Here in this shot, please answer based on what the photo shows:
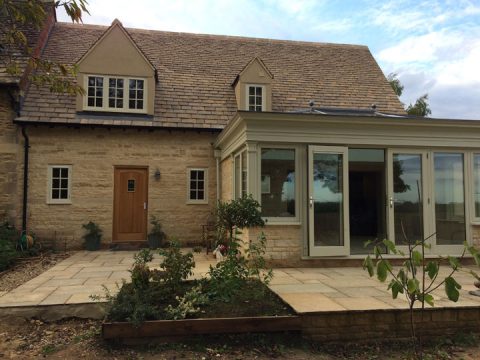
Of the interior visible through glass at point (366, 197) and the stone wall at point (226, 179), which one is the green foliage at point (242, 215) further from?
the stone wall at point (226, 179)

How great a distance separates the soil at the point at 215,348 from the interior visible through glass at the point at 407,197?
3.68m

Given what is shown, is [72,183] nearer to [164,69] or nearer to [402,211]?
[164,69]

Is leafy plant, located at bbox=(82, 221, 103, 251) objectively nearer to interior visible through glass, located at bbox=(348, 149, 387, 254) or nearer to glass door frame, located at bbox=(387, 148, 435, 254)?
interior visible through glass, located at bbox=(348, 149, 387, 254)

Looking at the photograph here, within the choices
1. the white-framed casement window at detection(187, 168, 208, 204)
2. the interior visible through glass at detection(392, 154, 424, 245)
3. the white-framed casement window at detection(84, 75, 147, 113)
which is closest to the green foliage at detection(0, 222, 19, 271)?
the white-framed casement window at detection(84, 75, 147, 113)

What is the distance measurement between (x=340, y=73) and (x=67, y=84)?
12897 millimetres

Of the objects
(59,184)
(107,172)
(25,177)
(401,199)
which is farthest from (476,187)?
(25,177)

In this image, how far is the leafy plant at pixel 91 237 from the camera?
36.8 ft

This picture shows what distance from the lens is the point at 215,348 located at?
14.2 feet

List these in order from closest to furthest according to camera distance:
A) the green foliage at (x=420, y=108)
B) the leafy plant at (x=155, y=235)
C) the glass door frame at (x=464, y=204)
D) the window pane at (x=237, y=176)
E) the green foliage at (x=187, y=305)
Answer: the green foliage at (x=187, y=305)
the glass door frame at (x=464, y=204)
the window pane at (x=237, y=176)
the leafy plant at (x=155, y=235)
the green foliage at (x=420, y=108)

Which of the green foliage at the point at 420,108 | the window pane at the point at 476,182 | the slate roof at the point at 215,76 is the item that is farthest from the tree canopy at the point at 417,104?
the window pane at the point at 476,182

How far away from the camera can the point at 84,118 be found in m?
11.5

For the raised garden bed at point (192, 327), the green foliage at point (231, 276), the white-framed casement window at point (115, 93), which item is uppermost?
the white-framed casement window at point (115, 93)

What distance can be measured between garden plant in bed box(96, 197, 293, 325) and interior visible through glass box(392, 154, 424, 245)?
4.16m

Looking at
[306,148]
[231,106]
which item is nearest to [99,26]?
[231,106]
